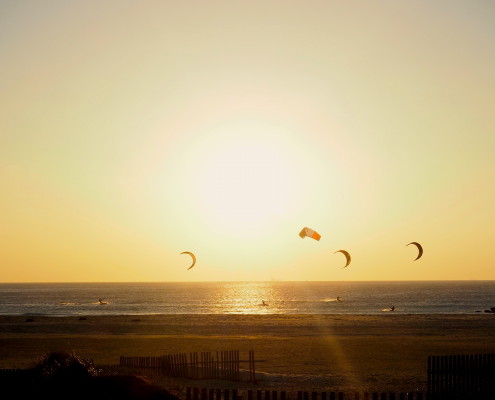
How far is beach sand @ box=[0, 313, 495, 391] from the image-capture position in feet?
82.6

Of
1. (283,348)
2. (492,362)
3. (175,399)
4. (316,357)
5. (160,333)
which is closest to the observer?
(175,399)

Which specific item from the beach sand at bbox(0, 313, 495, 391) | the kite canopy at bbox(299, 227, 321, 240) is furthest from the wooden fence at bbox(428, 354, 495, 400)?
the kite canopy at bbox(299, 227, 321, 240)

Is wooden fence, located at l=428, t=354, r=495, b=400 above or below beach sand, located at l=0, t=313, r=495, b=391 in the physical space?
below

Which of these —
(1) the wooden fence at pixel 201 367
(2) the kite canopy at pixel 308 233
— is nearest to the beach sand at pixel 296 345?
(1) the wooden fence at pixel 201 367

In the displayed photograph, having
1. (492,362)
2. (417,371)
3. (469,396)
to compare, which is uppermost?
(417,371)

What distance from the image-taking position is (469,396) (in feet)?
57.8

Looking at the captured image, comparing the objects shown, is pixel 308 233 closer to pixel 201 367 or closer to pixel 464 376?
pixel 201 367

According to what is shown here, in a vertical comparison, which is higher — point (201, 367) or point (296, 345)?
point (296, 345)

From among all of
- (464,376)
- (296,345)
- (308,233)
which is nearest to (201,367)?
(308,233)

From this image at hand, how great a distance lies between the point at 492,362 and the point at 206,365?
1028 cm

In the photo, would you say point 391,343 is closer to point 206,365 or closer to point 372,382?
point 372,382

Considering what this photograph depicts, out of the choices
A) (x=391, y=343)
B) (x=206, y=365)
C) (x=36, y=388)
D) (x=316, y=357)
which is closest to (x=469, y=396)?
(x=206, y=365)

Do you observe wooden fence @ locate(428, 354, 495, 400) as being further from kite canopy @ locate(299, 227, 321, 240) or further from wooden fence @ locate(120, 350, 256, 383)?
kite canopy @ locate(299, 227, 321, 240)

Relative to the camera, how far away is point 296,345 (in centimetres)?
4016
